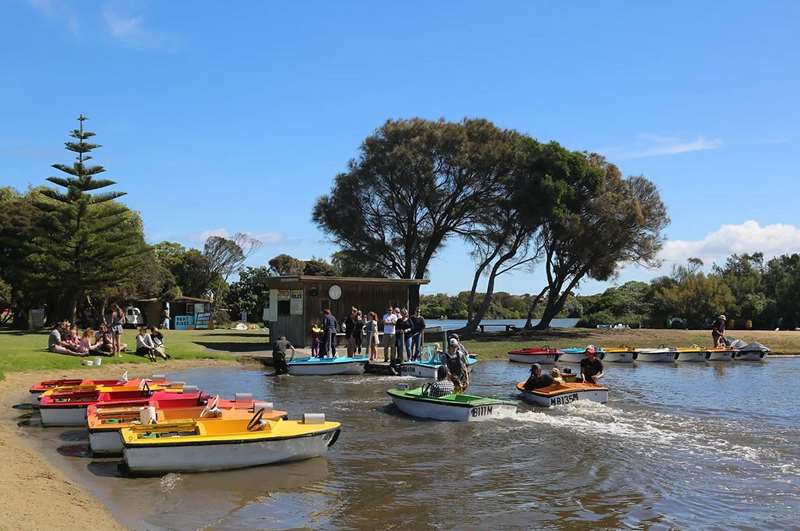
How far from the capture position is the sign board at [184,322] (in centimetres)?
4950

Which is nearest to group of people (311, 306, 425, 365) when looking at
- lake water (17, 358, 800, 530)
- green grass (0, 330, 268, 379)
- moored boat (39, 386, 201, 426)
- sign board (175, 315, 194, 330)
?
green grass (0, 330, 268, 379)

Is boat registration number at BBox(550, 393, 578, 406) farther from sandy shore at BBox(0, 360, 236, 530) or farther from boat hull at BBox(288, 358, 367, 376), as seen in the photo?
sandy shore at BBox(0, 360, 236, 530)

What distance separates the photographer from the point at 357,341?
2538cm

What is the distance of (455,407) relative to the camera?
1438cm

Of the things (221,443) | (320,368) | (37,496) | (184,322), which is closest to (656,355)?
(320,368)

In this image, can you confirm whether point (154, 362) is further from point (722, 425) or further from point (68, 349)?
point (722, 425)

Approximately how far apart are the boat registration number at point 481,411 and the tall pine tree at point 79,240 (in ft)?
82.5

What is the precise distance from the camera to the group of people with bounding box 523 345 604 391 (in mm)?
16656

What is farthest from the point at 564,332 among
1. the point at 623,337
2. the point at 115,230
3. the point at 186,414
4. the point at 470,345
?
the point at 186,414

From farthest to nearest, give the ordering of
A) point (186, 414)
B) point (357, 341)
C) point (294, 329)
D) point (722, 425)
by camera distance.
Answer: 1. point (294, 329)
2. point (357, 341)
3. point (722, 425)
4. point (186, 414)

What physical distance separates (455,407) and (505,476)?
428 cm

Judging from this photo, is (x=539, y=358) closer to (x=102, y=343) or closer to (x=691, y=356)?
(x=691, y=356)

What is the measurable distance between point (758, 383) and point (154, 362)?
764 inches

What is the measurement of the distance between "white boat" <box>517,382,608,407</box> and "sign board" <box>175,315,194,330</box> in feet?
123
